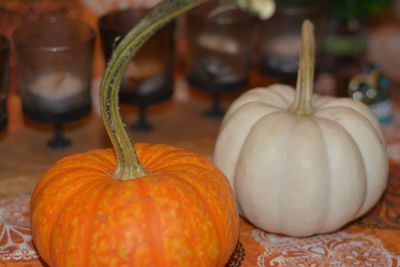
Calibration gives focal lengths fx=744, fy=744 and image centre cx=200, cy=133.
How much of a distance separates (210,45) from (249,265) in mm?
542

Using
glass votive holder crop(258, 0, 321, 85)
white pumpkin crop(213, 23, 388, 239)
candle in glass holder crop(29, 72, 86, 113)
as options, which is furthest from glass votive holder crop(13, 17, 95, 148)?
glass votive holder crop(258, 0, 321, 85)

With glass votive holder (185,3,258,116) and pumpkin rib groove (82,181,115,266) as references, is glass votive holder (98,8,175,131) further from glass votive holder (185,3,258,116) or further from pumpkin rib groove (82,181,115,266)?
pumpkin rib groove (82,181,115,266)

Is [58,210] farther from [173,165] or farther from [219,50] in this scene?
[219,50]

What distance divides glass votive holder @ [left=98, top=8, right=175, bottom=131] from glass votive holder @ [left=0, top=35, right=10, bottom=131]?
18cm

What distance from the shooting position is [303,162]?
104 cm

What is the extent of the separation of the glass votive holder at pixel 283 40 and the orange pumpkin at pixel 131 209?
2.14 ft

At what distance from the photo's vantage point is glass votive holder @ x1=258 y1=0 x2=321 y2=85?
1.55 meters

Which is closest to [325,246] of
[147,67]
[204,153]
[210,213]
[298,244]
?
[298,244]

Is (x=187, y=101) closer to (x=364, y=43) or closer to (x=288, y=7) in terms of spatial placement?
(x=288, y=7)

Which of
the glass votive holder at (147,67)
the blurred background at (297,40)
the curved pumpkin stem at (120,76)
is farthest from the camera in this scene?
the blurred background at (297,40)

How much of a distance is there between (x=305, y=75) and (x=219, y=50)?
384 mm

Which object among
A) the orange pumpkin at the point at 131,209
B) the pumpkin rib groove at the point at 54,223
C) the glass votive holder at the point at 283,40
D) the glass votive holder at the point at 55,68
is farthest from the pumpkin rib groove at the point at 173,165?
the glass votive holder at the point at 283,40

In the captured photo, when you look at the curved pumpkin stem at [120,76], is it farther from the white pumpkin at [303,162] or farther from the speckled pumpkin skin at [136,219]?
the white pumpkin at [303,162]

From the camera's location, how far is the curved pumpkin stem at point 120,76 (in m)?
0.83
